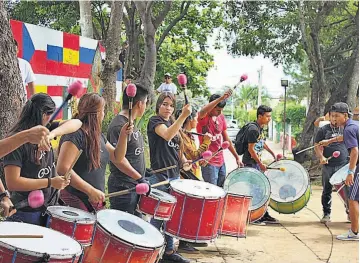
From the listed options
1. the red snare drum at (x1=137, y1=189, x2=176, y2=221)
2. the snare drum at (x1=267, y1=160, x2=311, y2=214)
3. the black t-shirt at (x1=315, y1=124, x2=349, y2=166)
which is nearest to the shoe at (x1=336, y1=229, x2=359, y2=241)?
the snare drum at (x1=267, y1=160, x2=311, y2=214)

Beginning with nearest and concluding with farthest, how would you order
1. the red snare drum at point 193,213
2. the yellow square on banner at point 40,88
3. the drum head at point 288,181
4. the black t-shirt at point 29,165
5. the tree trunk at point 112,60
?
1. the black t-shirt at point 29,165
2. the red snare drum at point 193,213
3. the yellow square on banner at point 40,88
4. the drum head at point 288,181
5. the tree trunk at point 112,60

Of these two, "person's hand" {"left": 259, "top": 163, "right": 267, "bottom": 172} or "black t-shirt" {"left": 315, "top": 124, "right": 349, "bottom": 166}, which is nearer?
"person's hand" {"left": 259, "top": 163, "right": 267, "bottom": 172}

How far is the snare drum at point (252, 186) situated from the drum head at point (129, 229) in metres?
3.05

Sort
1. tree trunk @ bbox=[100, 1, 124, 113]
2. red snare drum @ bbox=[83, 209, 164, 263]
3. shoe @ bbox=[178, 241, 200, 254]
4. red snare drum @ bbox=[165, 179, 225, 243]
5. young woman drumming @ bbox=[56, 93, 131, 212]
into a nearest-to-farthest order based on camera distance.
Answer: red snare drum @ bbox=[83, 209, 164, 263] → young woman drumming @ bbox=[56, 93, 131, 212] → red snare drum @ bbox=[165, 179, 225, 243] → shoe @ bbox=[178, 241, 200, 254] → tree trunk @ bbox=[100, 1, 124, 113]

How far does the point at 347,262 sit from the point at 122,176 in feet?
8.81

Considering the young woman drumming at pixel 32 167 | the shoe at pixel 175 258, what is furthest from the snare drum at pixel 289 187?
the young woman drumming at pixel 32 167

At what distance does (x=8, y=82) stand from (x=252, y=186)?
331 centimetres

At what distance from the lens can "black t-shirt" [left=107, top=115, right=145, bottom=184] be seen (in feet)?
16.3

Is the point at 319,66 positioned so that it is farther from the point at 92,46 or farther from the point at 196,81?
the point at 196,81

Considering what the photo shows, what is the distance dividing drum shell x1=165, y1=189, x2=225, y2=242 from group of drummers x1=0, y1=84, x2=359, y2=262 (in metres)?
0.06

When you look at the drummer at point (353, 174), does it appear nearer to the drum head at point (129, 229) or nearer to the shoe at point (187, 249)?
the shoe at point (187, 249)

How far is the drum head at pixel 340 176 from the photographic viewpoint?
746cm

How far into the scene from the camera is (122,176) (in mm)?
4988

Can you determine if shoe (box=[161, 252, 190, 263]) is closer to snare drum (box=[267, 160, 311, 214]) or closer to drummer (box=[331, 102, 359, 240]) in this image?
drummer (box=[331, 102, 359, 240])
